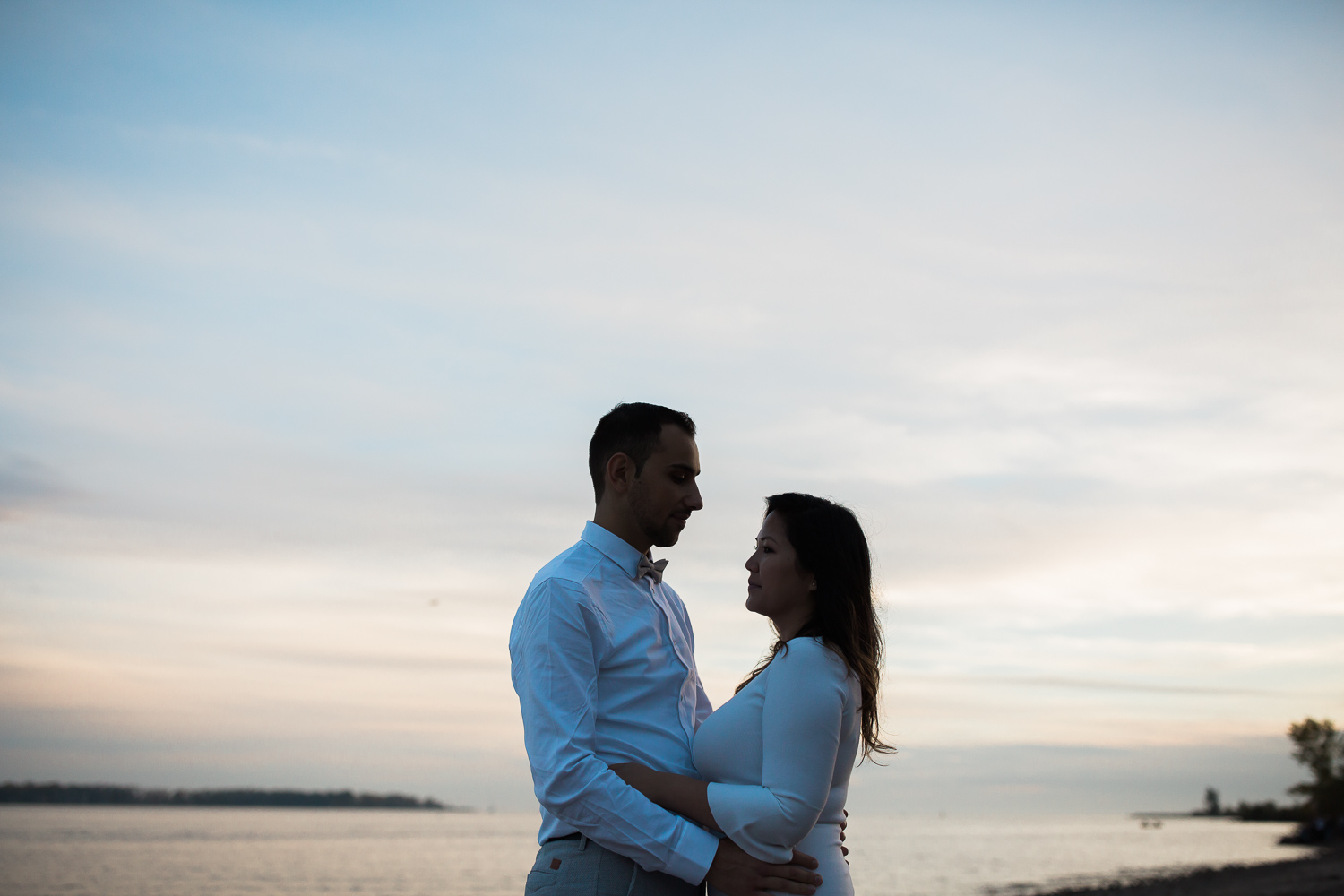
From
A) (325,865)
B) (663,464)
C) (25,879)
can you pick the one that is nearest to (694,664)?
(663,464)

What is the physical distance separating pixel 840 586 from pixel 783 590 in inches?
Answer: 8.8

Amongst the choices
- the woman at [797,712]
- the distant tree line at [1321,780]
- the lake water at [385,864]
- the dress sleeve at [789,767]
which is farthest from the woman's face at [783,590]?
the distant tree line at [1321,780]

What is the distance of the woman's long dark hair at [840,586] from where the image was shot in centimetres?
354

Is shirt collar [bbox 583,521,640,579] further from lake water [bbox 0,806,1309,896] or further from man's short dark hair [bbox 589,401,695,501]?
lake water [bbox 0,806,1309,896]

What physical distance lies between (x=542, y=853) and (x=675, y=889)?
20.0 inches

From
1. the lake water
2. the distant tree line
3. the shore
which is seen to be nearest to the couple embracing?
the shore

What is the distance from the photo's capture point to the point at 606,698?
3.68 metres

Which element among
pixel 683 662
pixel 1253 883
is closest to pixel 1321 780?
pixel 1253 883

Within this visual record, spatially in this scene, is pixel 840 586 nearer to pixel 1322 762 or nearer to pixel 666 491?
pixel 666 491

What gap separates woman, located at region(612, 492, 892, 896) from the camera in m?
3.29

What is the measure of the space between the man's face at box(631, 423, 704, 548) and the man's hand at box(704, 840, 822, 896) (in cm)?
122

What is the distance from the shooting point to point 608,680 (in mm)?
3693

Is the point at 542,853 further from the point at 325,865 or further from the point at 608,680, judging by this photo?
the point at 325,865

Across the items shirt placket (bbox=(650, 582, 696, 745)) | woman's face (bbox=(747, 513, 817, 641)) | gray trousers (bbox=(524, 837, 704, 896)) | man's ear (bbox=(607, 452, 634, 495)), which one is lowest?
gray trousers (bbox=(524, 837, 704, 896))
